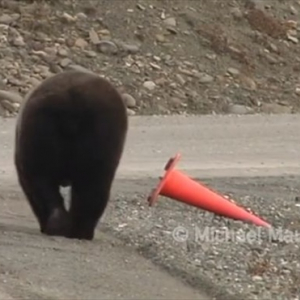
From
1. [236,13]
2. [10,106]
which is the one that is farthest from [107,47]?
[10,106]

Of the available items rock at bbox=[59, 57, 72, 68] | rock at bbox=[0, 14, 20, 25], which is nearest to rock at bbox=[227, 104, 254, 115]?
rock at bbox=[59, 57, 72, 68]

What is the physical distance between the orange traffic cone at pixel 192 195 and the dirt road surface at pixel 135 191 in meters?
0.61

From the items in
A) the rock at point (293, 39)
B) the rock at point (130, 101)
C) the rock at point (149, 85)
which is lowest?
the rock at point (149, 85)

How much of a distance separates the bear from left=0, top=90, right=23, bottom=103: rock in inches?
506

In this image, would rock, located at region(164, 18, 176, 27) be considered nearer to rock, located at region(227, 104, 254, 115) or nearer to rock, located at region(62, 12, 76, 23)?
rock, located at region(62, 12, 76, 23)

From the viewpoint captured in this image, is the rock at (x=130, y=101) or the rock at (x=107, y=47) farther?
the rock at (x=107, y=47)

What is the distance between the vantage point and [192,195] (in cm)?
972

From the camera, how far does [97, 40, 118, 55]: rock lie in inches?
1002

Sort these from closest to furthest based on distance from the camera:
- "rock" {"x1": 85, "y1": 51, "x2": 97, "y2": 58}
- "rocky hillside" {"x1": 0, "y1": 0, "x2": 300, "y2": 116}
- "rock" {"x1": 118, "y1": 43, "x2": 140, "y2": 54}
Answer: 1. "rocky hillside" {"x1": 0, "y1": 0, "x2": 300, "y2": 116}
2. "rock" {"x1": 85, "y1": 51, "x2": 97, "y2": 58}
3. "rock" {"x1": 118, "y1": 43, "x2": 140, "y2": 54}

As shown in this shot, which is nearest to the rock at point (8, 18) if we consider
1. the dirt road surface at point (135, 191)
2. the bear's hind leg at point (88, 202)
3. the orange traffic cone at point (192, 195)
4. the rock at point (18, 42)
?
the rock at point (18, 42)

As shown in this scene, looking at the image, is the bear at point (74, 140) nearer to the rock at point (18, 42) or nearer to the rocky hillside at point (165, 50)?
the rocky hillside at point (165, 50)

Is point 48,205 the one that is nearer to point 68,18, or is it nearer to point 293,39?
point 68,18

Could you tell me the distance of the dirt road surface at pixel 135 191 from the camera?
24.4ft

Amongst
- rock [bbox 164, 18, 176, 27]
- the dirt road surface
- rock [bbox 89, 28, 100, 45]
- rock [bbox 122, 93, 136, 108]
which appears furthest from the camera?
rock [bbox 164, 18, 176, 27]
